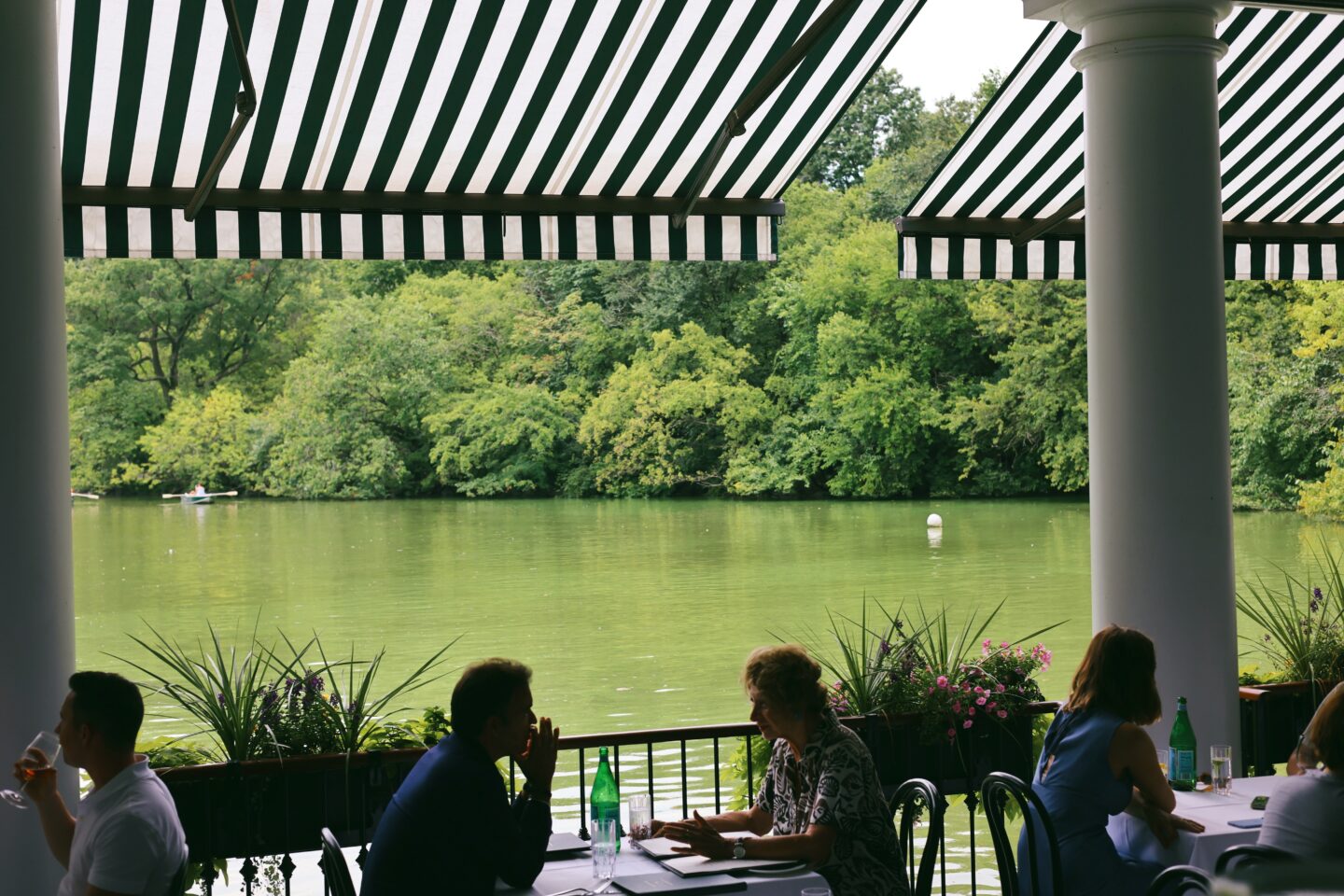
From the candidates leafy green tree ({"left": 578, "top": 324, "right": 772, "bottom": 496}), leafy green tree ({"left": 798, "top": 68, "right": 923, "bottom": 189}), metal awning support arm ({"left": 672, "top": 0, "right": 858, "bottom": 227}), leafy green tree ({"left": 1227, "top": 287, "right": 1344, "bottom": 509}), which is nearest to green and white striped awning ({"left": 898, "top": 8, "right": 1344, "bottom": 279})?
metal awning support arm ({"left": 672, "top": 0, "right": 858, "bottom": 227})

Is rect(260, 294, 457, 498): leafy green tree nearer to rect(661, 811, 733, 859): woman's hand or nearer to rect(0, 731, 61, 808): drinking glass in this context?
rect(0, 731, 61, 808): drinking glass

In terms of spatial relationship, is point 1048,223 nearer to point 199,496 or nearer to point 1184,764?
point 1184,764

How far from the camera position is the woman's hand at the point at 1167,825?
342 cm

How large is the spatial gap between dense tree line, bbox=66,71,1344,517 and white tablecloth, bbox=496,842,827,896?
3231cm

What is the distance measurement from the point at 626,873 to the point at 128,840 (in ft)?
3.52

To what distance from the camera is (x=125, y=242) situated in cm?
573

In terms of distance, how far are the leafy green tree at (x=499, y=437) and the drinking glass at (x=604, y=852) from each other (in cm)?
3554

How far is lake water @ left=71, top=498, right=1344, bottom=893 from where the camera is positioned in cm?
2067

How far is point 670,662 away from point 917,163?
23.7 m

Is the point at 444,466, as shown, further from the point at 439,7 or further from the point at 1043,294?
the point at 439,7

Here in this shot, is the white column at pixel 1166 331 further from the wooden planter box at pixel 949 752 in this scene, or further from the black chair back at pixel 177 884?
the black chair back at pixel 177 884

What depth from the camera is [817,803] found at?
3.20m

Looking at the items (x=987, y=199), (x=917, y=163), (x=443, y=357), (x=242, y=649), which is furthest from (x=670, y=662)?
(x=917, y=163)

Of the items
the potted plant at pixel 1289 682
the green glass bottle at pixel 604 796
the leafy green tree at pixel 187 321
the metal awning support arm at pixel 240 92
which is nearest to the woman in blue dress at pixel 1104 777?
the green glass bottle at pixel 604 796
